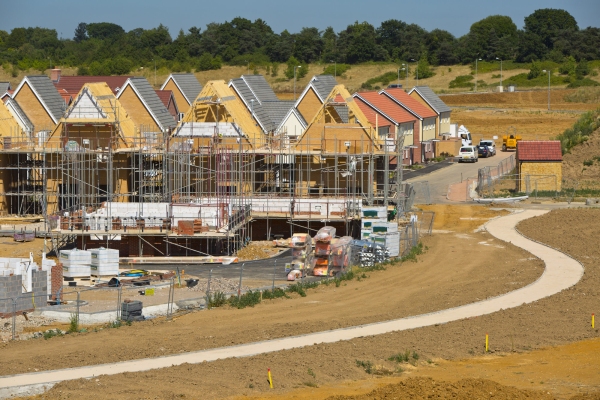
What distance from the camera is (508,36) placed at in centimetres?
14600

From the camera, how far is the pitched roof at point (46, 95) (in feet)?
174

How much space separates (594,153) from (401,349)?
4423 centimetres

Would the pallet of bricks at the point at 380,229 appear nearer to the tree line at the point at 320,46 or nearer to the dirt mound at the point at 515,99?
the dirt mound at the point at 515,99

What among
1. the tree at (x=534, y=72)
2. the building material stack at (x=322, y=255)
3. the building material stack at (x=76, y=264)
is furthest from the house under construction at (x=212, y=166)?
the tree at (x=534, y=72)

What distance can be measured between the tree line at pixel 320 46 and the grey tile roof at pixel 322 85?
6308 cm

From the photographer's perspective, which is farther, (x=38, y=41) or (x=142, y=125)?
(x=38, y=41)

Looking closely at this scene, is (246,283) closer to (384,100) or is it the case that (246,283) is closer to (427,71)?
(384,100)

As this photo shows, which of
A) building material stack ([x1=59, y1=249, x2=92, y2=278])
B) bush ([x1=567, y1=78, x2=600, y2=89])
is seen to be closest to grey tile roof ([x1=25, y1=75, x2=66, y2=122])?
building material stack ([x1=59, y1=249, x2=92, y2=278])

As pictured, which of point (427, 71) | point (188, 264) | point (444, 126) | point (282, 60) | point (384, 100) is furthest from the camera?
point (282, 60)

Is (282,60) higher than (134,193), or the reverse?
(282,60)

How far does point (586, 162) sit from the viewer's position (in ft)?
213

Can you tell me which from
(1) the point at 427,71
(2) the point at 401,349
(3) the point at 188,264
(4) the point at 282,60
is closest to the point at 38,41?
(4) the point at 282,60

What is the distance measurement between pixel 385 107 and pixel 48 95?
79.1 ft

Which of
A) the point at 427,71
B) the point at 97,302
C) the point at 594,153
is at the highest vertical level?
the point at 427,71
